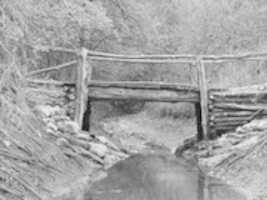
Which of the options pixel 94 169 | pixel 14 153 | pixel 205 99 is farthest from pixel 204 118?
pixel 14 153

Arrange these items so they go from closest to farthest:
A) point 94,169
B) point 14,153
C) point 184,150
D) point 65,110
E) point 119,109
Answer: point 14,153 → point 94,169 → point 65,110 → point 184,150 → point 119,109

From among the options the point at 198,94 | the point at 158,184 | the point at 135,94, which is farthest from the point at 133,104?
the point at 158,184

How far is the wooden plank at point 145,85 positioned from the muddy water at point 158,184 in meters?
1.77

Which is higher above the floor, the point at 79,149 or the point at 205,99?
the point at 205,99

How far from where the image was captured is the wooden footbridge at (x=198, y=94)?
39.4 feet

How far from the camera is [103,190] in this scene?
8.24m

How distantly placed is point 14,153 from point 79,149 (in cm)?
333

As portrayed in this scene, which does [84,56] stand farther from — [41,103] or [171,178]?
[171,178]

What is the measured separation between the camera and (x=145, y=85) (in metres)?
12.5

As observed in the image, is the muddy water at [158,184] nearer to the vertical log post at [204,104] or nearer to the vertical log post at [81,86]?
the vertical log post at [204,104]

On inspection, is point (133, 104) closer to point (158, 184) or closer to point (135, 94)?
point (135, 94)

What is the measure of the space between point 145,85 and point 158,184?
3.82 metres

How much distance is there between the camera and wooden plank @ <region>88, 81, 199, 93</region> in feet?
40.8

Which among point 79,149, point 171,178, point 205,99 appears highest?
point 205,99
